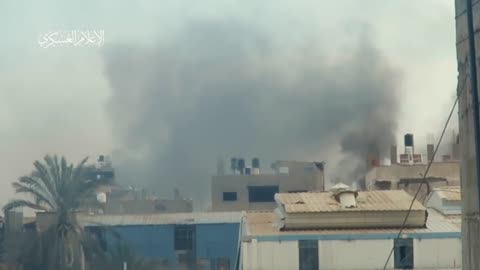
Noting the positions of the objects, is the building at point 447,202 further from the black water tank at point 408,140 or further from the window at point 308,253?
the black water tank at point 408,140

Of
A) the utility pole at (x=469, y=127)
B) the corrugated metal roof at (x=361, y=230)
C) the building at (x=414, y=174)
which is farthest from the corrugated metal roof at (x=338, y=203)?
the building at (x=414, y=174)

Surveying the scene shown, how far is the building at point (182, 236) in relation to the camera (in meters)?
82.1

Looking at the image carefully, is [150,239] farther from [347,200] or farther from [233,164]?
[347,200]

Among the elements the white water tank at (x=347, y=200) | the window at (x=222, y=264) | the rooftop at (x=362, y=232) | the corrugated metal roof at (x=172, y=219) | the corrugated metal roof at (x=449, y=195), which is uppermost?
the corrugated metal roof at (x=172, y=219)

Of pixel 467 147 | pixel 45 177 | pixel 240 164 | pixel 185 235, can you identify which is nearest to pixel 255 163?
pixel 240 164

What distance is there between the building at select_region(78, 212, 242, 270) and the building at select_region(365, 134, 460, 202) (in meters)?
10.3

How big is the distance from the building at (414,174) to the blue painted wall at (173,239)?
34.8 feet

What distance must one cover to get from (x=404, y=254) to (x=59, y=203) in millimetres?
32061

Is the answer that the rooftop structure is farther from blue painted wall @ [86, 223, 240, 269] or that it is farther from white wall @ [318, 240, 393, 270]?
blue painted wall @ [86, 223, 240, 269]

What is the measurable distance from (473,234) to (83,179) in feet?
179

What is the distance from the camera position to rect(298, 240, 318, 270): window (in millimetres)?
40125

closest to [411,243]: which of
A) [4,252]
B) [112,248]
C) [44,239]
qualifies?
[44,239]

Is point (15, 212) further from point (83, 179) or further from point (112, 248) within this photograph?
point (83, 179)

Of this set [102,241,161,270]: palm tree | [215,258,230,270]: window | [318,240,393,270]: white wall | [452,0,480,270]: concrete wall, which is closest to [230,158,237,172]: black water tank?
[215,258,230,270]: window
